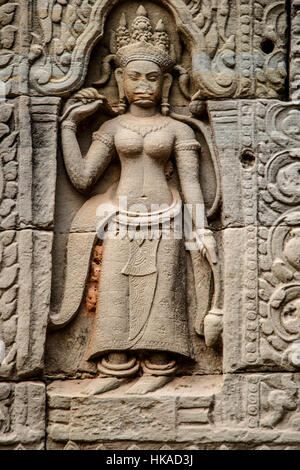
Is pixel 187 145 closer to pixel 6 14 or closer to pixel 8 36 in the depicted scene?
pixel 8 36

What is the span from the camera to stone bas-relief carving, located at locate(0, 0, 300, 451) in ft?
21.6

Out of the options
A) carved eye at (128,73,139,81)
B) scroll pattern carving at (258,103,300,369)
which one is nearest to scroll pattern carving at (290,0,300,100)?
scroll pattern carving at (258,103,300,369)

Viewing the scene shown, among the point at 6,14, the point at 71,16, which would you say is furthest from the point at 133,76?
the point at 6,14

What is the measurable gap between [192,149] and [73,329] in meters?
1.54

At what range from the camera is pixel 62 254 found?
22.7ft

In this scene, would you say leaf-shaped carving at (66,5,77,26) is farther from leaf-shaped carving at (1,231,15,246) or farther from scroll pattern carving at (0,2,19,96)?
leaf-shaped carving at (1,231,15,246)

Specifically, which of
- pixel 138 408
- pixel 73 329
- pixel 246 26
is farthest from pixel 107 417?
pixel 246 26

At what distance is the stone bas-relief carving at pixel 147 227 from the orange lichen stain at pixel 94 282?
0.4 inches

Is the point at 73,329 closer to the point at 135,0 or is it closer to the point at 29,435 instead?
the point at 29,435

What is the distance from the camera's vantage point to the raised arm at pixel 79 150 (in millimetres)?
6906

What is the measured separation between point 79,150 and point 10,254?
2.98 feet

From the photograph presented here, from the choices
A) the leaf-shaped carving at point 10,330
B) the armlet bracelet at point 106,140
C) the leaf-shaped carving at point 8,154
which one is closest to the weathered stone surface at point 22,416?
the leaf-shaped carving at point 10,330

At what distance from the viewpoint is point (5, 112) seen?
682cm

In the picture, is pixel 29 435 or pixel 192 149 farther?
pixel 192 149
